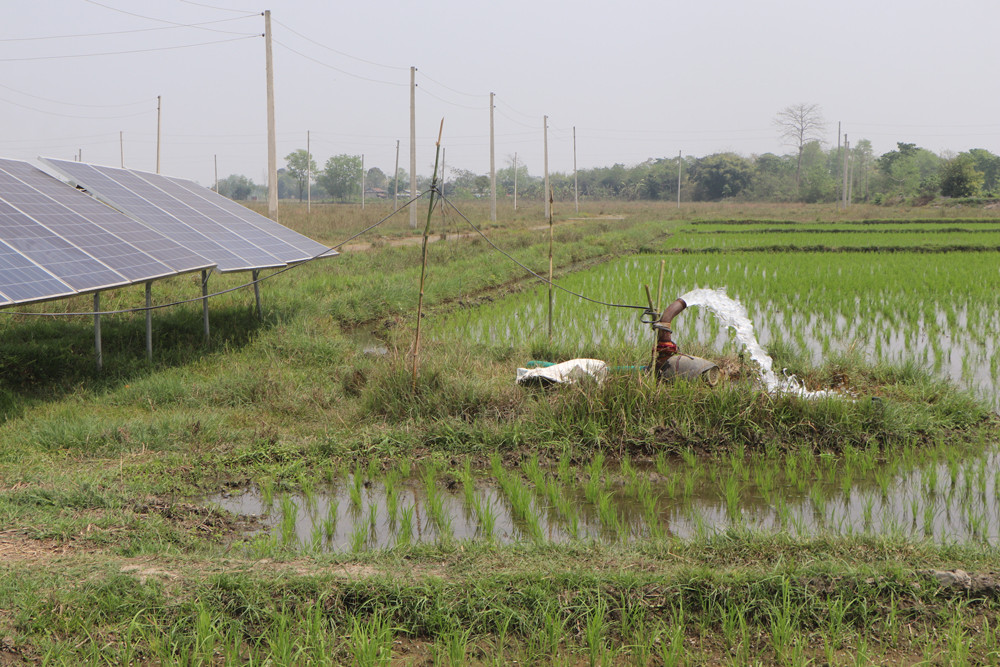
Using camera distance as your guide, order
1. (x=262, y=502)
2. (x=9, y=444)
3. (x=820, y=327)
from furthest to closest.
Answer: (x=820, y=327)
(x=9, y=444)
(x=262, y=502)

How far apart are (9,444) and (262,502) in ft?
6.42

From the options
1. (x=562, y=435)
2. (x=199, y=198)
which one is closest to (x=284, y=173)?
(x=199, y=198)

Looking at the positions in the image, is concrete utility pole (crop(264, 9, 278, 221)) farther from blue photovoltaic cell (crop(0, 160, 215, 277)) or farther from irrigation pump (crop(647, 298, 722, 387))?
irrigation pump (crop(647, 298, 722, 387))

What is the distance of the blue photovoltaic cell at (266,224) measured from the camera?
10273 mm

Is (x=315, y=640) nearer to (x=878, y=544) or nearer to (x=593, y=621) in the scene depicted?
(x=593, y=621)

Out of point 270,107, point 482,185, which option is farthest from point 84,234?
point 482,185

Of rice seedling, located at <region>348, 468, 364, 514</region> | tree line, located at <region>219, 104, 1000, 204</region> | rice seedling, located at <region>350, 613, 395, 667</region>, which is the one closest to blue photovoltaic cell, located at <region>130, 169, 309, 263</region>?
rice seedling, located at <region>348, 468, 364, 514</region>

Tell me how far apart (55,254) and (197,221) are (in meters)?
3.24

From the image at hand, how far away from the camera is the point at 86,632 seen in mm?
2924

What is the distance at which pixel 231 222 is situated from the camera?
10031 millimetres

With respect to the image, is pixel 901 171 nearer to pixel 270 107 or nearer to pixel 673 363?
pixel 270 107

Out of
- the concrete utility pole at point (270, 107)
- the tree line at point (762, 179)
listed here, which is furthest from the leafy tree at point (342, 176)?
Answer: the concrete utility pole at point (270, 107)

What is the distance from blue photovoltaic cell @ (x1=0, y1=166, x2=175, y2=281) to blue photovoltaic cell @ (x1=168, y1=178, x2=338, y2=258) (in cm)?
279

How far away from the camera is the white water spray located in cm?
610
